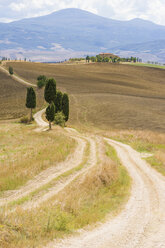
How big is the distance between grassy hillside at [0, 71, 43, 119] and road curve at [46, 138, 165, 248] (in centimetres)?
7429

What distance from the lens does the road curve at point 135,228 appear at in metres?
9.23

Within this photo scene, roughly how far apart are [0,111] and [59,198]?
83991 millimetres

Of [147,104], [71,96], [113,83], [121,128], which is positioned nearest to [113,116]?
[121,128]

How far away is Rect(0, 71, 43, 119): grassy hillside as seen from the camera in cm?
8821

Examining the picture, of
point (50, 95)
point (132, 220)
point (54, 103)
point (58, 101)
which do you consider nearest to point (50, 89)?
point (50, 95)

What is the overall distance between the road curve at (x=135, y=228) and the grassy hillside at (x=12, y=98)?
2925 inches

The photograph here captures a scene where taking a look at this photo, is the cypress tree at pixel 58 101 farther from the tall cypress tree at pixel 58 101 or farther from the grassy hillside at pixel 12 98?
the grassy hillside at pixel 12 98

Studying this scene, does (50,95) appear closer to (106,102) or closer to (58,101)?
(58,101)

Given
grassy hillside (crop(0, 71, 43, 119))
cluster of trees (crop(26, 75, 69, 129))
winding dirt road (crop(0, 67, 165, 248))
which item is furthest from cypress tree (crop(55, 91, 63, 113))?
winding dirt road (crop(0, 67, 165, 248))

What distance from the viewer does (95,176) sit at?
56.7 ft

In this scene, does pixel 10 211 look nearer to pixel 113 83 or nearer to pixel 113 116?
pixel 113 116

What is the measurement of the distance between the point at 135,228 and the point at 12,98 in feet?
334

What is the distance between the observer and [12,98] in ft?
347

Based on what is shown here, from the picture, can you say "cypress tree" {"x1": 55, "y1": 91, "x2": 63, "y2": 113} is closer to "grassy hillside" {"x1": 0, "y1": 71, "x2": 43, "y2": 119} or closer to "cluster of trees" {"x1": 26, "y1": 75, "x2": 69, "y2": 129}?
"cluster of trees" {"x1": 26, "y1": 75, "x2": 69, "y2": 129}
